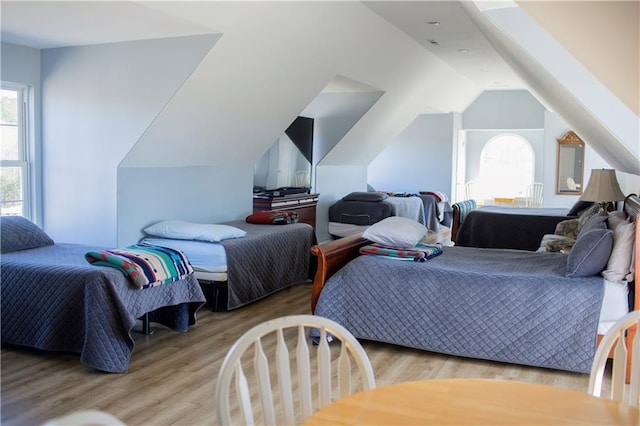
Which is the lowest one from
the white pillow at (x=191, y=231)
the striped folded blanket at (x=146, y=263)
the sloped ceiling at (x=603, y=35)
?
the striped folded blanket at (x=146, y=263)

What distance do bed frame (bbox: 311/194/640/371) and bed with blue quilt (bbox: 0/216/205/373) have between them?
867 mm

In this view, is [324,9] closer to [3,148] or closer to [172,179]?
[172,179]

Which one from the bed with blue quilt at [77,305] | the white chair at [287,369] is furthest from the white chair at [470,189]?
the white chair at [287,369]

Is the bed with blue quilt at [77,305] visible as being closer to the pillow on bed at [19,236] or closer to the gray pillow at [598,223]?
the pillow on bed at [19,236]

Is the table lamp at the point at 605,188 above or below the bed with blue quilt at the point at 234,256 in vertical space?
above

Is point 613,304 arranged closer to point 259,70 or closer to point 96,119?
point 259,70

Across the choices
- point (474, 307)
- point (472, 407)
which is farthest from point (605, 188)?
point (472, 407)

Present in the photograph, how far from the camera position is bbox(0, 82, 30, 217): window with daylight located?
16.2 ft

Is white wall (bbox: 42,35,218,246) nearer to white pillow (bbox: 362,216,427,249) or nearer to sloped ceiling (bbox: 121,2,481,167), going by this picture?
sloped ceiling (bbox: 121,2,481,167)

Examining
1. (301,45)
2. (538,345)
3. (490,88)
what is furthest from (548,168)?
(538,345)

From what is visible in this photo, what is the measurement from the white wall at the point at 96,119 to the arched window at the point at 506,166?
28.0 ft

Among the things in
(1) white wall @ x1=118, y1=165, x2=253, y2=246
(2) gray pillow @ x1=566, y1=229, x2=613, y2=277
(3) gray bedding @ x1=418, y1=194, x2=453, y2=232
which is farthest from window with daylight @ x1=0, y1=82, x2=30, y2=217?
(3) gray bedding @ x1=418, y1=194, x2=453, y2=232

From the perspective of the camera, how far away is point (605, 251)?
12.2 feet

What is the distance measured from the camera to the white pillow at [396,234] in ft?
14.5
